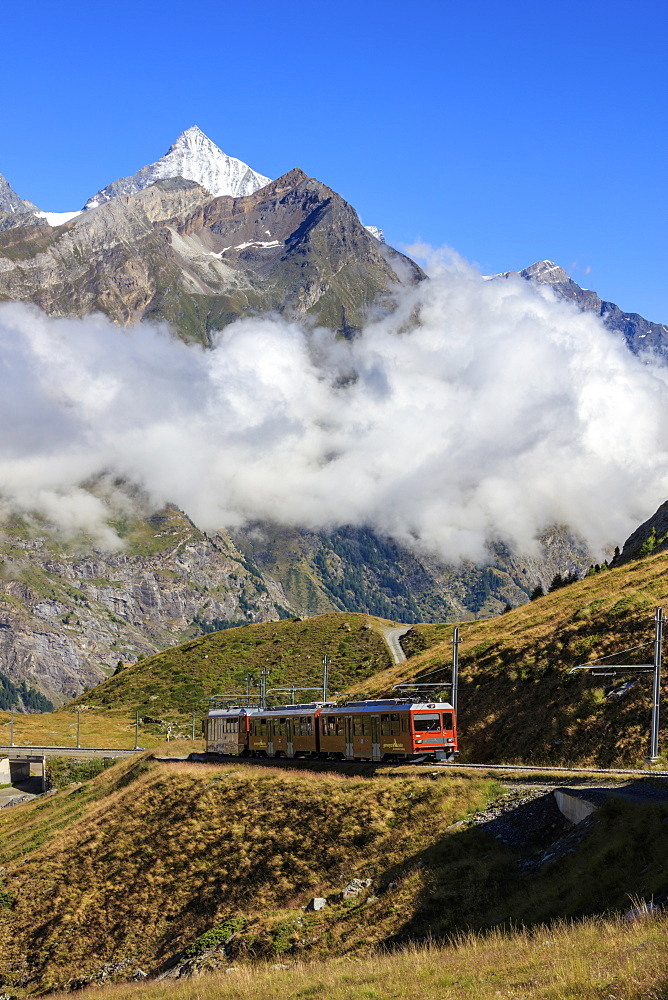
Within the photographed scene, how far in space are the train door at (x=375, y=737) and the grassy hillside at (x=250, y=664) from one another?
79335 millimetres

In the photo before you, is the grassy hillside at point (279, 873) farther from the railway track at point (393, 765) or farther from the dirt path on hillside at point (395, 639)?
the dirt path on hillside at point (395, 639)

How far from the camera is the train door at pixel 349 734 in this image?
2388 inches

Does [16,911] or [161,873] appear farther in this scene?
[16,911]

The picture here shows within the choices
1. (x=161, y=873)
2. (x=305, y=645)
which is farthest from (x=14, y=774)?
(x=161, y=873)

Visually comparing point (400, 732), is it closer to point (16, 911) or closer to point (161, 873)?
point (161, 873)

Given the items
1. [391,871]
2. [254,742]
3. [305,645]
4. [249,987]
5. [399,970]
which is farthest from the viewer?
[305,645]

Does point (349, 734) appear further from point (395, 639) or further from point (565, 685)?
point (395, 639)

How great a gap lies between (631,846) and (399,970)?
902 cm

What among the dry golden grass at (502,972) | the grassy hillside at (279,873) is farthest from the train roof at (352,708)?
the dry golden grass at (502,972)

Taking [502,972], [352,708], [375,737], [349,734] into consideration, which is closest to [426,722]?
[375,737]

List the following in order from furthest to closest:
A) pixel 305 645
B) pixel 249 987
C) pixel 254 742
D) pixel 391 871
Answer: pixel 305 645 < pixel 254 742 < pixel 391 871 < pixel 249 987

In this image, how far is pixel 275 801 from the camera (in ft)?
169

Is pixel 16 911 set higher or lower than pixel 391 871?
lower

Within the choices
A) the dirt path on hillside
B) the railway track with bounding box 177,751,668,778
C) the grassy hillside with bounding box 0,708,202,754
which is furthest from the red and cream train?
the dirt path on hillside
